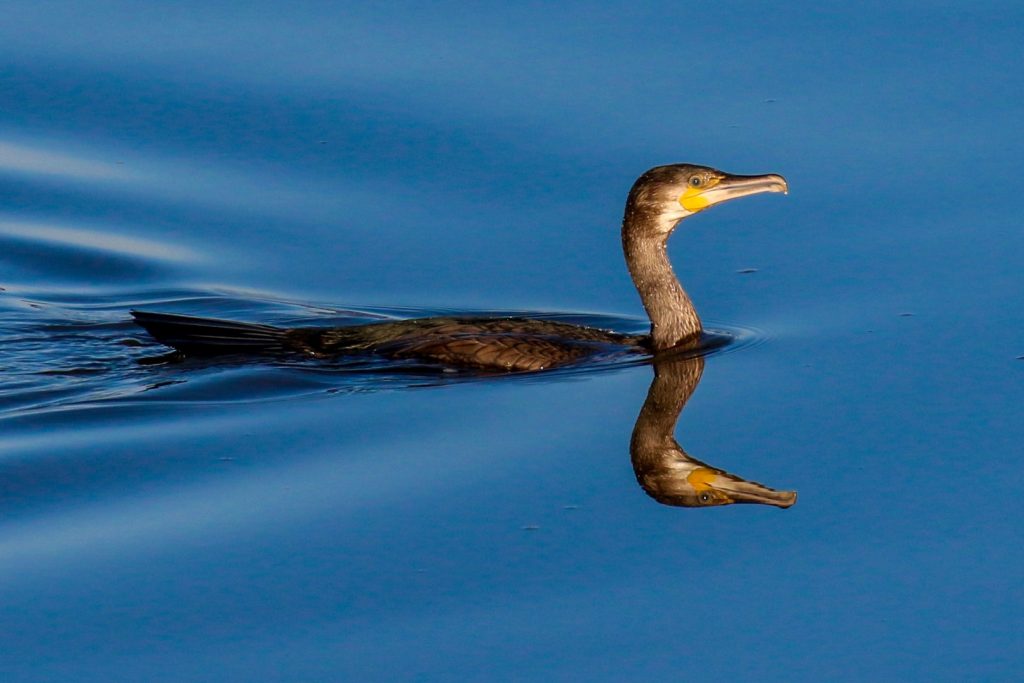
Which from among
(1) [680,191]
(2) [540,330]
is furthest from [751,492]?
(1) [680,191]

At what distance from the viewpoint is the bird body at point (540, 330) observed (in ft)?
35.2

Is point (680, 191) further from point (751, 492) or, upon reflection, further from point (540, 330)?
point (751, 492)

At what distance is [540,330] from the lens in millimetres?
10773

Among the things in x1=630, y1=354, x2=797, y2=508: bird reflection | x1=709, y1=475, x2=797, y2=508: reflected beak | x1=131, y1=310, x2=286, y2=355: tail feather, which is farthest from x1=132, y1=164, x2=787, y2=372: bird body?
x1=709, y1=475, x2=797, y2=508: reflected beak

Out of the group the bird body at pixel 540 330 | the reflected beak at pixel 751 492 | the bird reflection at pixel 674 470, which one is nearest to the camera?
the reflected beak at pixel 751 492

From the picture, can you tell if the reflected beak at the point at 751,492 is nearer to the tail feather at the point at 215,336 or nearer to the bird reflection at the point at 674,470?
the bird reflection at the point at 674,470

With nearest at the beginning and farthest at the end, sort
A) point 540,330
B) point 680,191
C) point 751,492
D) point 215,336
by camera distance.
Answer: point 751,492
point 540,330
point 215,336
point 680,191

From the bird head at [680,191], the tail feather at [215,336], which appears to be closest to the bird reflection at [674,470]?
the bird head at [680,191]

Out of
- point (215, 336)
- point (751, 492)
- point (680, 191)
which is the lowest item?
point (751, 492)

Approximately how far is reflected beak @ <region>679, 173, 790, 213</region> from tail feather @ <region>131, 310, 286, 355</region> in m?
2.56

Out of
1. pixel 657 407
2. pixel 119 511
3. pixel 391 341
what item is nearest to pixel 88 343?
pixel 391 341

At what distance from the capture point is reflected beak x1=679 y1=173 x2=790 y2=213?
1088 cm

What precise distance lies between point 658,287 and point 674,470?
2173 millimetres

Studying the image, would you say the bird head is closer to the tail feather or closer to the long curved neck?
the long curved neck
